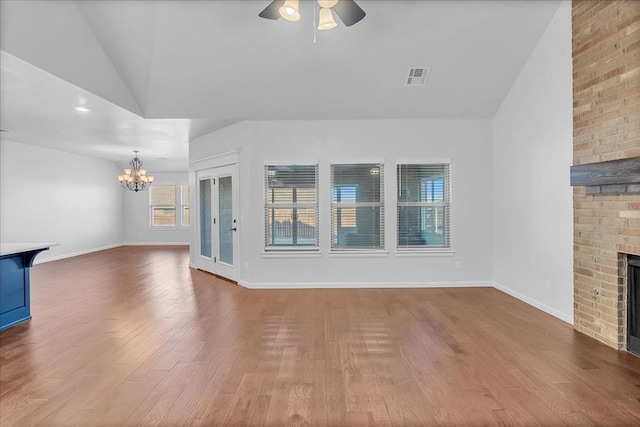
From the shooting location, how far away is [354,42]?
172 inches

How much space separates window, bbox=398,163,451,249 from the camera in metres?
5.74

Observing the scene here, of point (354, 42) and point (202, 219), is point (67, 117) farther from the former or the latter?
point (354, 42)

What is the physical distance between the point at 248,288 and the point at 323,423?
146 inches

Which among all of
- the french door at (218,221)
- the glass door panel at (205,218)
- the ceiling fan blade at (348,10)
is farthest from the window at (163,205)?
the ceiling fan blade at (348,10)

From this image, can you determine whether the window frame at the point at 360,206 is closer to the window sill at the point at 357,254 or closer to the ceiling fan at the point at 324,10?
the window sill at the point at 357,254

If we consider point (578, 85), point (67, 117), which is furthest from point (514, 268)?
point (67, 117)

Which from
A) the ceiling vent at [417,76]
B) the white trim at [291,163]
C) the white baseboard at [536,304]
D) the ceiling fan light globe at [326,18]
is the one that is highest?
the ceiling vent at [417,76]

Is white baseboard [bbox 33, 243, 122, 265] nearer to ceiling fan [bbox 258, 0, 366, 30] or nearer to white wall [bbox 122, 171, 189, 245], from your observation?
white wall [bbox 122, 171, 189, 245]

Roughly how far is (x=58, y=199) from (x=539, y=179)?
413 inches

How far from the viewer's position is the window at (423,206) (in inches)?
226

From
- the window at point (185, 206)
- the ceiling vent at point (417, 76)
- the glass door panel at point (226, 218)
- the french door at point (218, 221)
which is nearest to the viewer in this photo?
the ceiling vent at point (417, 76)

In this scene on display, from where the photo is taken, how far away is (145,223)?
12156 mm

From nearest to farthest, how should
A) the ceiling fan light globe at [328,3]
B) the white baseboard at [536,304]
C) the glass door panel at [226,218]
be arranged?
1. the ceiling fan light globe at [328,3]
2. the white baseboard at [536,304]
3. the glass door panel at [226,218]

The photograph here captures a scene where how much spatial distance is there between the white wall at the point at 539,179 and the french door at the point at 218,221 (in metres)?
4.29
